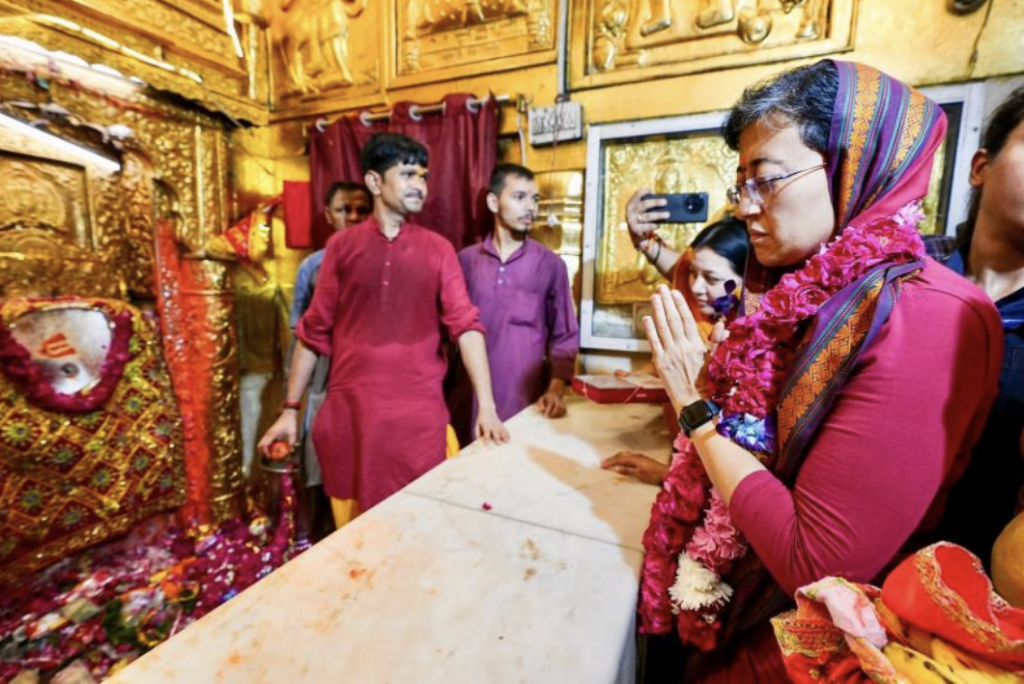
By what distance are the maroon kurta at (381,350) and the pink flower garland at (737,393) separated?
48.1 inches

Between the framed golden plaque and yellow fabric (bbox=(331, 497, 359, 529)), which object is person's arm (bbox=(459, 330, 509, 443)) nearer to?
yellow fabric (bbox=(331, 497, 359, 529))

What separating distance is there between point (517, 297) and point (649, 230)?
756mm

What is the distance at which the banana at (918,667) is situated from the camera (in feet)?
1.48

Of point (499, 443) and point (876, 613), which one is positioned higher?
point (876, 613)

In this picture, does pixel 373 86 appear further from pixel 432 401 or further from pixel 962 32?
pixel 962 32

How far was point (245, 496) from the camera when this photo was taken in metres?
3.09

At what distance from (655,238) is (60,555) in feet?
10.9

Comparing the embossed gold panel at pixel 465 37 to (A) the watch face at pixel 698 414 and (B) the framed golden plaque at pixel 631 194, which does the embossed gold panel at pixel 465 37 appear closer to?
(B) the framed golden plaque at pixel 631 194

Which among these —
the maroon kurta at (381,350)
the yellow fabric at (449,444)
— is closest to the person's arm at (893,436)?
the maroon kurta at (381,350)

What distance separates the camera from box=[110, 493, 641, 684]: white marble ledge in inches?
24.5

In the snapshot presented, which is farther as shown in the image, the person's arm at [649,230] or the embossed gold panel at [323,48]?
the embossed gold panel at [323,48]

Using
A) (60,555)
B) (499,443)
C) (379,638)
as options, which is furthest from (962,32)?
(60,555)

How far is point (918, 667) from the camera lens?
1.55 ft

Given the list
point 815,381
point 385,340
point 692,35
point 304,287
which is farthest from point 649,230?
point 304,287
